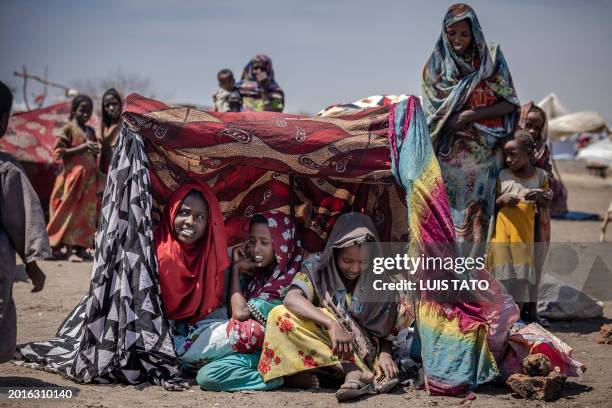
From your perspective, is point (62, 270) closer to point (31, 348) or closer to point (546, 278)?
point (31, 348)

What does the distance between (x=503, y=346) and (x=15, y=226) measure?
120 inches

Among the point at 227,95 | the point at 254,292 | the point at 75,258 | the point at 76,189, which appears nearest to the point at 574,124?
the point at 227,95

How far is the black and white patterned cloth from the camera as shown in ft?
15.5

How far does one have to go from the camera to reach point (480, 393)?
4648 millimetres

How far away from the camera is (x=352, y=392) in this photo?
440 centimetres

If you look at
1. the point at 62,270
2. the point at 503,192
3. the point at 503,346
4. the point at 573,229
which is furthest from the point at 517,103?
the point at 573,229

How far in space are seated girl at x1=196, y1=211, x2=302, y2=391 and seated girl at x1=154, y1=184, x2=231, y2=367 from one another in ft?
0.50

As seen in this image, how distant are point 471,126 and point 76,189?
6.11 metres

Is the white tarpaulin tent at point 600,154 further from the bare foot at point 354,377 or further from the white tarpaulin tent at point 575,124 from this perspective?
the bare foot at point 354,377

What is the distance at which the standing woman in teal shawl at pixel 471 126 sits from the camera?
618cm

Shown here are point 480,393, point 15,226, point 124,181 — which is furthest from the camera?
point 124,181

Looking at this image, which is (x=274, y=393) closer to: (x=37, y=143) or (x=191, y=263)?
(x=191, y=263)

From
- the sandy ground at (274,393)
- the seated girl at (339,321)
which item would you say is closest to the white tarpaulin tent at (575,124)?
the sandy ground at (274,393)

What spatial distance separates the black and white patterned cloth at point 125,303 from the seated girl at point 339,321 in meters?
0.70
